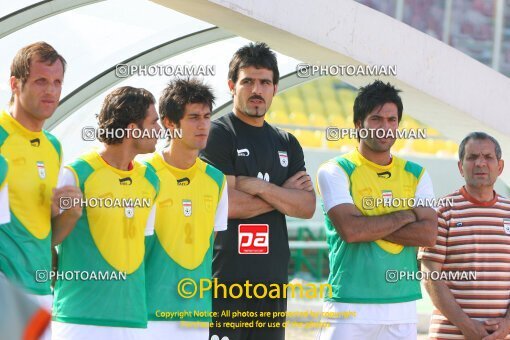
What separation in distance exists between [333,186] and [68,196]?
1.86m

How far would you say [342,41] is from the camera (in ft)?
22.7

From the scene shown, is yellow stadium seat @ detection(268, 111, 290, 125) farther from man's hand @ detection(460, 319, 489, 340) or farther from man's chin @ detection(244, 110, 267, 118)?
man's chin @ detection(244, 110, 267, 118)

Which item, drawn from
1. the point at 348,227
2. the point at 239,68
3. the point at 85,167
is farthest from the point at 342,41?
the point at 85,167

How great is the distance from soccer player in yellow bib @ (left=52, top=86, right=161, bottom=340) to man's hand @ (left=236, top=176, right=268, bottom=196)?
0.68 metres

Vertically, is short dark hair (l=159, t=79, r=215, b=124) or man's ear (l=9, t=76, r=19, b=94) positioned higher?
short dark hair (l=159, t=79, r=215, b=124)

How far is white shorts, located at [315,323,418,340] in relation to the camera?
230 inches

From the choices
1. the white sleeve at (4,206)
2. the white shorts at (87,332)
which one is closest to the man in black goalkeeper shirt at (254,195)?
the white shorts at (87,332)

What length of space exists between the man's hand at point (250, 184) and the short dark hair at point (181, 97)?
49 centimetres

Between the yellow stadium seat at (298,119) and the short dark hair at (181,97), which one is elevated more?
the yellow stadium seat at (298,119)

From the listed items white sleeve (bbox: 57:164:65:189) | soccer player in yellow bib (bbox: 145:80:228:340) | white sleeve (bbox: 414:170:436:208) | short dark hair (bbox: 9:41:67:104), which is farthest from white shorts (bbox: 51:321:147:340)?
white sleeve (bbox: 414:170:436:208)

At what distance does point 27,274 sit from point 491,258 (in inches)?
124

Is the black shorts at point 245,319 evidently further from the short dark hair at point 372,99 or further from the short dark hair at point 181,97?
the short dark hair at point 372,99

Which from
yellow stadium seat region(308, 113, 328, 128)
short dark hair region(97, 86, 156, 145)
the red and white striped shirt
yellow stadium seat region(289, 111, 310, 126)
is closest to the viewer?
short dark hair region(97, 86, 156, 145)

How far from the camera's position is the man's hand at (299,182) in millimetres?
5867
